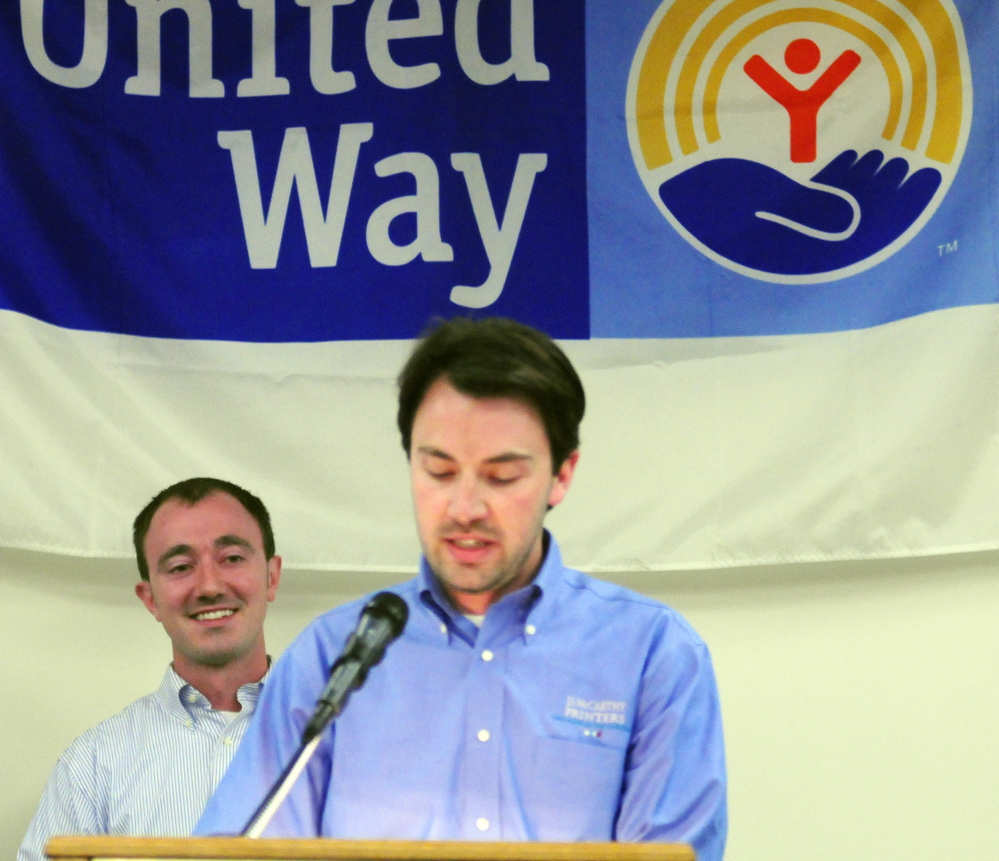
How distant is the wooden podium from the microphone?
0.46 ft

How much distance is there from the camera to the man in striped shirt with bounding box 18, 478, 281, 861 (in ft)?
8.04

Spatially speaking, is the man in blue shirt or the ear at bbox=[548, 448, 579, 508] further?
the ear at bbox=[548, 448, 579, 508]

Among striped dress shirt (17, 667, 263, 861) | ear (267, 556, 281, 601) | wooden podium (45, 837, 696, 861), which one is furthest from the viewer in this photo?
ear (267, 556, 281, 601)

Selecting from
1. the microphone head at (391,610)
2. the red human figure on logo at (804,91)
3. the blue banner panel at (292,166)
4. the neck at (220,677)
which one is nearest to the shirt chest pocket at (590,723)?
the microphone head at (391,610)

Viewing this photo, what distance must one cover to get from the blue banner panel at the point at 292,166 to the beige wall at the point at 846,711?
692mm

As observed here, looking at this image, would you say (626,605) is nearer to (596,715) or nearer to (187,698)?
(596,715)

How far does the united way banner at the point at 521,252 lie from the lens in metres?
2.75

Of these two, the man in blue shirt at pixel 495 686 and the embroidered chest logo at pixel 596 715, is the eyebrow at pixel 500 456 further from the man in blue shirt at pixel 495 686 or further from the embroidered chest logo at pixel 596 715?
the embroidered chest logo at pixel 596 715

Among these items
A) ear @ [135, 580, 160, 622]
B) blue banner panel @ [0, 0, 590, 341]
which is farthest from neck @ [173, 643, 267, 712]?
blue banner panel @ [0, 0, 590, 341]

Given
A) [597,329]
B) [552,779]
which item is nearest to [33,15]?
[597,329]

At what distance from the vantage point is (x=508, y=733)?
1.43m

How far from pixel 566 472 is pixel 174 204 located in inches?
67.8

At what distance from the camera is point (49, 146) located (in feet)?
9.57

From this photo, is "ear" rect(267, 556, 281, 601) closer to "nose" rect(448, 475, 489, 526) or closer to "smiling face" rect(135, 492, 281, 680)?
"smiling face" rect(135, 492, 281, 680)
